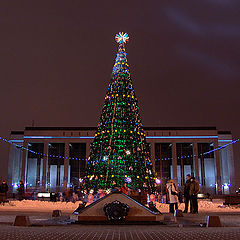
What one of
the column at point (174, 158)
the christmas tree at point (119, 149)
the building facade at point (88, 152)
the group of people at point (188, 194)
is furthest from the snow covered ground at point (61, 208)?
the column at point (174, 158)

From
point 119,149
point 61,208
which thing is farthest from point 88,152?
point 61,208

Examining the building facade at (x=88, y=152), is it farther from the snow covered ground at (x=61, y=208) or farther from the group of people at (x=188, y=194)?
the group of people at (x=188, y=194)

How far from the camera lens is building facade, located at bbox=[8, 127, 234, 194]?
5078cm

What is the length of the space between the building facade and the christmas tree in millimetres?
30638

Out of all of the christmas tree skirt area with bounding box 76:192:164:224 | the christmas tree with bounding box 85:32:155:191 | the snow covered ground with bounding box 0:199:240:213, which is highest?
the christmas tree with bounding box 85:32:155:191

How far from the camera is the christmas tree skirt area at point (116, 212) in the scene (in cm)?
962

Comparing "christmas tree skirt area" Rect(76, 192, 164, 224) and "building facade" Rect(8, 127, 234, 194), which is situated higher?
"building facade" Rect(8, 127, 234, 194)

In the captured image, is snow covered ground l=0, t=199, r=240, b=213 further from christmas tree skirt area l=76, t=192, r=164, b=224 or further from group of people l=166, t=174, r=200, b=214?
christmas tree skirt area l=76, t=192, r=164, b=224

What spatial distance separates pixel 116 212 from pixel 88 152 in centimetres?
4115

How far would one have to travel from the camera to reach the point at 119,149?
1934cm

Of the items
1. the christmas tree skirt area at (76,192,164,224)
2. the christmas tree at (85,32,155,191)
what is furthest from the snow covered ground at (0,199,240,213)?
the christmas tree skirt area at (76,192,164,224)

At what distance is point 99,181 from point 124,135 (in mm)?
2969

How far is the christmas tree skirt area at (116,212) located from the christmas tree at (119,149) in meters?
9.10

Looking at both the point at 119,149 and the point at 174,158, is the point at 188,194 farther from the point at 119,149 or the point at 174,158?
the point at 174,158
